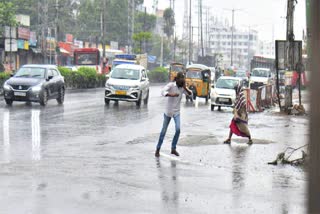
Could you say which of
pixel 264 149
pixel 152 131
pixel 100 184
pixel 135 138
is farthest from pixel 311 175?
pixel 152 131

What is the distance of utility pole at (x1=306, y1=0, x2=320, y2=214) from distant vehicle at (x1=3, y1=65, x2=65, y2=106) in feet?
83.6

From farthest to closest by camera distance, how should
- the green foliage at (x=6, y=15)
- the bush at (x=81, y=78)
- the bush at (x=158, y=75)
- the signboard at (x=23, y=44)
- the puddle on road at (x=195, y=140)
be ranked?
the bush at (x=158, y=75), the signboard at (x=23, y=44), the green foliage at (x=6, y=15), the bush at (x=81, y=78), the puddle on road at (x=195, y=140)

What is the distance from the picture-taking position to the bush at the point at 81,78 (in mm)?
47562

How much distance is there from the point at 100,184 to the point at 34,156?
3433 mm

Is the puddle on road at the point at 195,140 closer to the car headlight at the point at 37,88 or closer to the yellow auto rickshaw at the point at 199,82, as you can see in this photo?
the car headlight at the point at 37,88

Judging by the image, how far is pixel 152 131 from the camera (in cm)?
1902

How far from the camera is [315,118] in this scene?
1711mm

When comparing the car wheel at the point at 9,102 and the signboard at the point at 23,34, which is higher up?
the signboard at the point at 23,34

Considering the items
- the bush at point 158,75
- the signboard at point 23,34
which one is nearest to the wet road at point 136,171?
the signboard at point 23,34

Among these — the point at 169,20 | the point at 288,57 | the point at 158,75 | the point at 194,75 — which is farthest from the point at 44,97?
the point at 169,20

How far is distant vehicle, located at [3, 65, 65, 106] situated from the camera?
2672 cm

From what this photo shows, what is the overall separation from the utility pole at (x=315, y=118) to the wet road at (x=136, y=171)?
1.82 ft

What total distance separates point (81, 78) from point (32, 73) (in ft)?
71.5

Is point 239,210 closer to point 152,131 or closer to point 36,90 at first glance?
point 152,131
